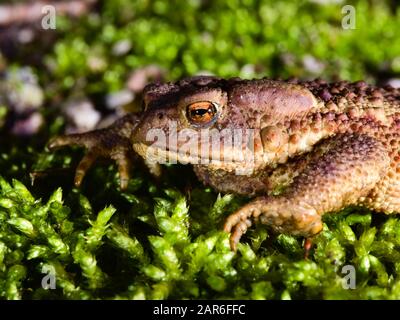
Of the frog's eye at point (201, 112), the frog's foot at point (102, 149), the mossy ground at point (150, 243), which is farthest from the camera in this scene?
the frog's foot at point (102, 149)

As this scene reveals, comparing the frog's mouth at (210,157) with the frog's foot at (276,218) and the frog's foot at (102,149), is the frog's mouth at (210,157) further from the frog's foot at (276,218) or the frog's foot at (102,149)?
the frog's foot at (102,149)

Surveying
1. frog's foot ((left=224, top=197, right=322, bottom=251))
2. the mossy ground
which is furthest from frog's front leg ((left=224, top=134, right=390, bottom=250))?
the mossy ground

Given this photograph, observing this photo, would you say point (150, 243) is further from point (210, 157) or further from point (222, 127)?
point (222, 127)

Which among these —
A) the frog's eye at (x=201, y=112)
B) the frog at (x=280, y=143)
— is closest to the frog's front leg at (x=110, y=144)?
the frog at (x=280, y=143)

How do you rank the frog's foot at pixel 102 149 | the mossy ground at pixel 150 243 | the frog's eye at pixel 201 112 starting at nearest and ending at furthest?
1. the mossy ground at pixel 150 243
2. the frog's eye at pixel 201 112
3. the frog's foot at pixel 102 149

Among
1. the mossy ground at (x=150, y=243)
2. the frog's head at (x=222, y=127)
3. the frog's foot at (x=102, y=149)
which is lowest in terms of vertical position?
the mossy ground at (x=150, y=243)

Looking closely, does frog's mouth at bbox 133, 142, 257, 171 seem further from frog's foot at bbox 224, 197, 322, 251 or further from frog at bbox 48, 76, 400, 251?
frog's foot at bbox 224, 197, 322, 251
